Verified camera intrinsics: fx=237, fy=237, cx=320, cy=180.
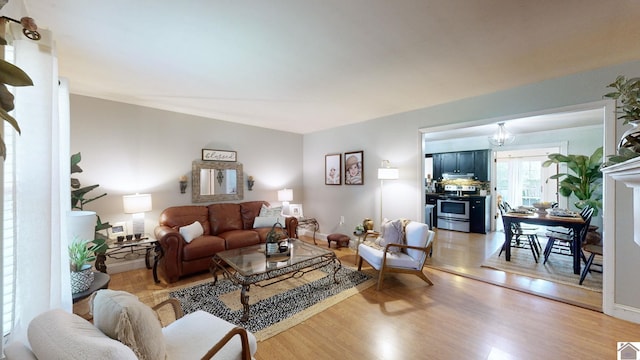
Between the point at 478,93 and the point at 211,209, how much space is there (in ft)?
14.7

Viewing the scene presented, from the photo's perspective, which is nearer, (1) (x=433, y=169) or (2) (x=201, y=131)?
(2) (x=201, y=131)

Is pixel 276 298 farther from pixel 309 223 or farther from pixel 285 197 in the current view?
pixel 309 223

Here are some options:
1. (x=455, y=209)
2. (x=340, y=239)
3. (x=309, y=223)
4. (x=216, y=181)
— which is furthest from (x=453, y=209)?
(x=216, y=181)

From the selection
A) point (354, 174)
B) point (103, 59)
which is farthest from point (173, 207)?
point (354, 174)

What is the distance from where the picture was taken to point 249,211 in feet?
14.6

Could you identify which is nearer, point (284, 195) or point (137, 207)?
point (137, 207)

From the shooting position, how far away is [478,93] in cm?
320

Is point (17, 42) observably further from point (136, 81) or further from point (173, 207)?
point (173, 207)

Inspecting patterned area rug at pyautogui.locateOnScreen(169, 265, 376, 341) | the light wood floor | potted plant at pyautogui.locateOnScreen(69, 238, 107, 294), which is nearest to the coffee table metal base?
patterned area rug at pyautogui.locateOnScreen(169, 265, 376, 341)

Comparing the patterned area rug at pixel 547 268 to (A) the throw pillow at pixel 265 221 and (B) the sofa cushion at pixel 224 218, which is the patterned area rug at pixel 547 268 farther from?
(B) the sofa cushion at pixel 224 218

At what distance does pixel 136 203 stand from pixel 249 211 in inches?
67.3

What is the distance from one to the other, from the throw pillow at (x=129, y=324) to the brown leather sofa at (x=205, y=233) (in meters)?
2.10

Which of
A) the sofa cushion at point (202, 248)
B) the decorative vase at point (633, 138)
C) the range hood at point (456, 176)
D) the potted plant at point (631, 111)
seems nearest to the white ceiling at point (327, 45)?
the potted plant at point (631, 111)

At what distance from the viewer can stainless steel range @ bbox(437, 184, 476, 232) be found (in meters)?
6.13
